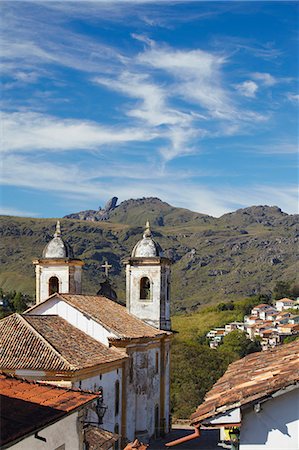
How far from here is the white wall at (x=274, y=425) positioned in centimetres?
564

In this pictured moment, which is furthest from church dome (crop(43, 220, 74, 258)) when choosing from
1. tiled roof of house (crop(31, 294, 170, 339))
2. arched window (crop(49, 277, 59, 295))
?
tiled roof of house (crop(31, 294, 170, 339))

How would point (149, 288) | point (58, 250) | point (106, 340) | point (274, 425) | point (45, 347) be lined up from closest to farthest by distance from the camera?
point (274, 425) < point (45, 347) < point (106, 340) < point (58, 250) < point (149, 288)

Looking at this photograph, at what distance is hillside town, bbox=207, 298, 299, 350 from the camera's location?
7231 centimetres

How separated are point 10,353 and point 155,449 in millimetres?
6975

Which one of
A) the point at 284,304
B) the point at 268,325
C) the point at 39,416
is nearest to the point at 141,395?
the point at 39,416

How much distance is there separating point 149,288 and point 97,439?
1317cm

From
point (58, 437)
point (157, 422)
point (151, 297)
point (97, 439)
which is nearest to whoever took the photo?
point (58, 437)

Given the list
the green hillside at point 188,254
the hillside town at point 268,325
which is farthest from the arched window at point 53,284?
the green hillside at point 188,254

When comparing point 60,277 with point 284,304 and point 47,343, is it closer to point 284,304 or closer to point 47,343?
point 47,343

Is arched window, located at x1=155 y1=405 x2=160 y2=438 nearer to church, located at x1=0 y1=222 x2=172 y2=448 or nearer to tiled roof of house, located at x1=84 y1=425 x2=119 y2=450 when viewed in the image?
church, located at x1=0 y1=222 x2=172 y2=448

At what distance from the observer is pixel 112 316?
2411cm

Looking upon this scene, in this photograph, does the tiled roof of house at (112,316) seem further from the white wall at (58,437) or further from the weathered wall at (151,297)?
the white wall at (58,437)

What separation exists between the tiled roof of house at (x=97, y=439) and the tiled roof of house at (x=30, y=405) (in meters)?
3.87

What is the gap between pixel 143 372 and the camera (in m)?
24.0
